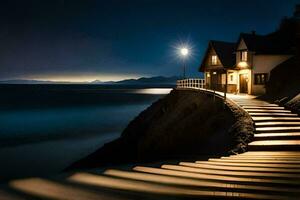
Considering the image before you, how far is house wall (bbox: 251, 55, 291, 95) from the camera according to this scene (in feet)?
98.4

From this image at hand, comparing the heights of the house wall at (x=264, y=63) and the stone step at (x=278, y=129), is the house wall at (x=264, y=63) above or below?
above

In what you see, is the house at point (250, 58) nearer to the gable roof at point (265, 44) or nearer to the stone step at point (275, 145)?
the gable roof at point (265, 44)

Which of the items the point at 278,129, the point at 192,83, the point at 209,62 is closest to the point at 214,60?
the point at 209,62

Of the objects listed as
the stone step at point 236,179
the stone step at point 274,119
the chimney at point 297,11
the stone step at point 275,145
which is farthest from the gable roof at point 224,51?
the stone step at point 236,179

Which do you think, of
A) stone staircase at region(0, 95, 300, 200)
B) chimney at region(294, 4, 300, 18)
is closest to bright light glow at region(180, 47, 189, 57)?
chimney at region(294, 4, 300, 18)

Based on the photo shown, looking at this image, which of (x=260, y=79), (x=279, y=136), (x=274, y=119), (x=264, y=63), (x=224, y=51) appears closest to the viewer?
(x=279, y=136)

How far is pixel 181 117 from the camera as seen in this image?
1167 inches

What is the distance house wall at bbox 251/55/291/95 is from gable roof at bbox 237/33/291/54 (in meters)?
0.63

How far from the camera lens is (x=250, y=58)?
30906mm

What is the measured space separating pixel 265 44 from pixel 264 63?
3.15 m

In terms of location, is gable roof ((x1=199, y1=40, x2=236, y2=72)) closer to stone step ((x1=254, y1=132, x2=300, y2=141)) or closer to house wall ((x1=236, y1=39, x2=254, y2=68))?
house wall ((x1=236, y1=39, x2=254, y2=68))

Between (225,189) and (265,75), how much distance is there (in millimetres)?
29261

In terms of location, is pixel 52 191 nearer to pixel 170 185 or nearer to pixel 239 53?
pixel 170 185

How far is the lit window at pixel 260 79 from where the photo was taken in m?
30.1
